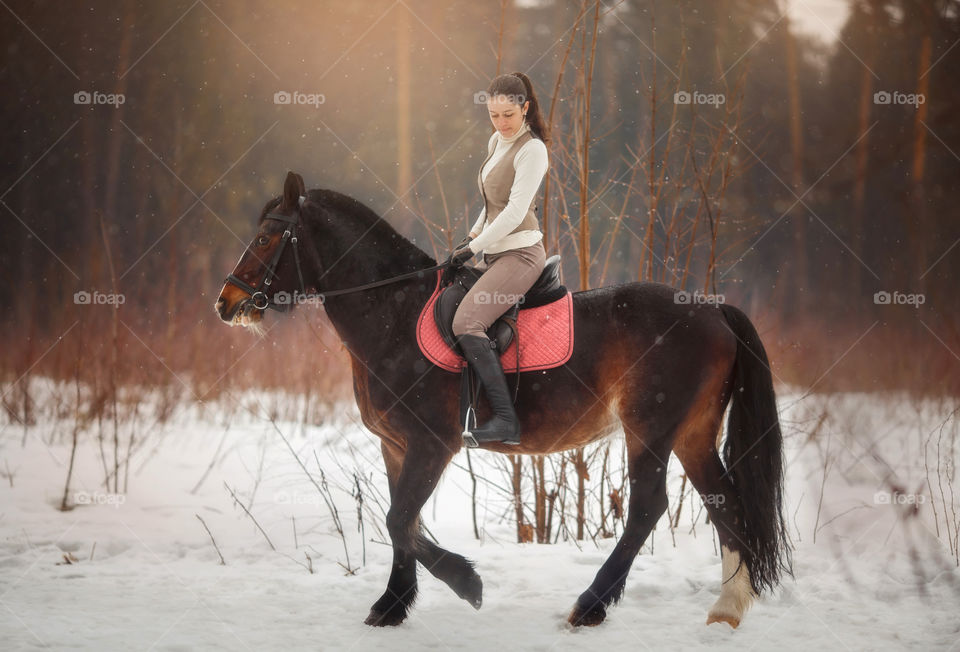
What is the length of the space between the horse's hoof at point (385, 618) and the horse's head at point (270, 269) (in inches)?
72.0

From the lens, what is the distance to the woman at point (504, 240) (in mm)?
3686

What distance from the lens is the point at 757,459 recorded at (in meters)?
3.86

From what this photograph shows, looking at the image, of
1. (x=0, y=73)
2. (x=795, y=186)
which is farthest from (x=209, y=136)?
(x=795, y=186)

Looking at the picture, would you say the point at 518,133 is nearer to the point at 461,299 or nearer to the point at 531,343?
the point at 461,299

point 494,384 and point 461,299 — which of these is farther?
point 461,299

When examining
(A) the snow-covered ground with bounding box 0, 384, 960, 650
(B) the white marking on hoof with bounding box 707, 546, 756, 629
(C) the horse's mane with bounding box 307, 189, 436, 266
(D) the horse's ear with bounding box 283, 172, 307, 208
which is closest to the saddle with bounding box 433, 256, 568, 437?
(C) the horse's mane with bounding box 307, 189, 436, 266

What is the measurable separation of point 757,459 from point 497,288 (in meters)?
1.79

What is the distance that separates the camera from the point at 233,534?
5707mm

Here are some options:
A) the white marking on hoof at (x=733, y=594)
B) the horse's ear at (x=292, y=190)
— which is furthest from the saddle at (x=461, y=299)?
the white marking on hoof at (x=733, y=594)

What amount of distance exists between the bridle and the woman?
32 cm

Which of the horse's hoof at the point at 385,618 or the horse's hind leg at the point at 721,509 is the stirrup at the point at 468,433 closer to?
the horse's hoof at the point at 385,618

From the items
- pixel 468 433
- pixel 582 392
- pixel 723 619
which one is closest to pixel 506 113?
pixel 582 392

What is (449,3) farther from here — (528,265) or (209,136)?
(528,265)

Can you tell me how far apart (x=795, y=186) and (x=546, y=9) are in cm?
517
